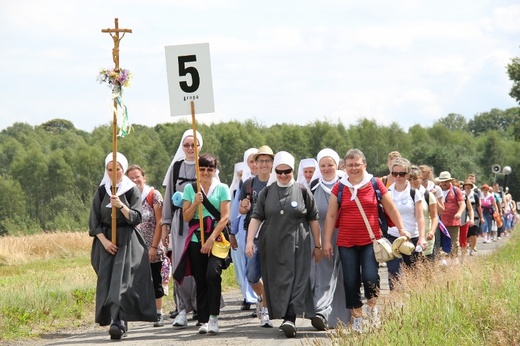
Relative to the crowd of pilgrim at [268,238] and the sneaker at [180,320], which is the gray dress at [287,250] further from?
the sneaker at [180,320]

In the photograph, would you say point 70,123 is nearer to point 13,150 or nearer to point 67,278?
point 13,150

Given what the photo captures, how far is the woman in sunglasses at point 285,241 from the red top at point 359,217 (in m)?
0.47

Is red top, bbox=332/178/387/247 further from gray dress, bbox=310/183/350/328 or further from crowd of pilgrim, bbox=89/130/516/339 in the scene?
gray dress, bbox=310/183/350/328

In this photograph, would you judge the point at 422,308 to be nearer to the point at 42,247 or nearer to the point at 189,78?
the point at 189,78

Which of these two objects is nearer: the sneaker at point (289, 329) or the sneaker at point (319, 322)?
the sneaker at point (289, 329)

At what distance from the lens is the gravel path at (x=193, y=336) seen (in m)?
10.6

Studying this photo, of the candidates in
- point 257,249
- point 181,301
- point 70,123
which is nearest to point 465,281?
point 257,249

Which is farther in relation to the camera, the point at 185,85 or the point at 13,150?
the point at 13,150

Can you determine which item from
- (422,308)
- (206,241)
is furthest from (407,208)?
(422,308)

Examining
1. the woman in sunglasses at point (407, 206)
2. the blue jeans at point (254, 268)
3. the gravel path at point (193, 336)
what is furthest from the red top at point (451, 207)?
the blue jeans at point (254, 268)

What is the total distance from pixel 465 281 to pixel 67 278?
8.36 metres

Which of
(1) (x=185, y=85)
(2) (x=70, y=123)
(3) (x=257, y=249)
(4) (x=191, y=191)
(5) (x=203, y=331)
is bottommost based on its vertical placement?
(5) (x=203, y=331)

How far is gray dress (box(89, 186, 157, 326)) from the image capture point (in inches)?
437

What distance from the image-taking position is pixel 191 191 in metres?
11.6
